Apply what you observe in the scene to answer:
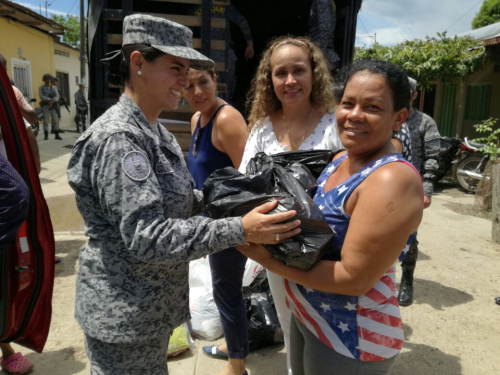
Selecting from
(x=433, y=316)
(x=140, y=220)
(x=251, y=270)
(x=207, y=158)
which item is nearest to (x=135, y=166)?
(x=140, y=220)

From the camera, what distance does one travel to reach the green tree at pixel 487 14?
2682 cm

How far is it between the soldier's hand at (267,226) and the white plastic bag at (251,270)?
1508 millimetres

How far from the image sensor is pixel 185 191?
5.09 feet

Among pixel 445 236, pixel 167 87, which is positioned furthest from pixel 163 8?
pixel 445 236

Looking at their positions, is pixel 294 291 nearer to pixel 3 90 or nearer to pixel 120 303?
pixel 120 303

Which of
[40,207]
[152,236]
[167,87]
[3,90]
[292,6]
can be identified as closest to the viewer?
[152,236]

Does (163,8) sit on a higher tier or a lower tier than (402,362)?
higher

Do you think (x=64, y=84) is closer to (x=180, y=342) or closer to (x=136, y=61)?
(x=180, y=342)

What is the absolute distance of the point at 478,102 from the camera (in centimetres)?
1023

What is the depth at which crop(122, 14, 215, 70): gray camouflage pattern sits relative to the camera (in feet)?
4.82

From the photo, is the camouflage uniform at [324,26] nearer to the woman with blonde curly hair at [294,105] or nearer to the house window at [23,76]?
the woman with blonde curly hair at [294,105]

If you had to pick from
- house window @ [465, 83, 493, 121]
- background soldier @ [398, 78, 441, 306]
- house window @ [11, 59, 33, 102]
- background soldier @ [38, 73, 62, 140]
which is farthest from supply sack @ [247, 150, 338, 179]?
house window @ [11, 59, 33, 102]

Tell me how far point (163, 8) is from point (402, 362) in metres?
4.27

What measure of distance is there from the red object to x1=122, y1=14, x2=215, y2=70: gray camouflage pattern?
74 cm
